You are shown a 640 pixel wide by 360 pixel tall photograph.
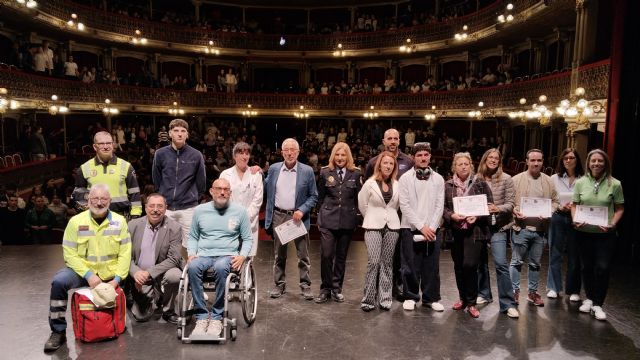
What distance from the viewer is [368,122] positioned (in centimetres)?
2617

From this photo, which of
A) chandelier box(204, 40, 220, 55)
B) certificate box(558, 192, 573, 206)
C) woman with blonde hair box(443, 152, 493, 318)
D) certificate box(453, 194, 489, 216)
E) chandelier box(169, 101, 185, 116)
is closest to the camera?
certificate box(453, 194, 489, 216)

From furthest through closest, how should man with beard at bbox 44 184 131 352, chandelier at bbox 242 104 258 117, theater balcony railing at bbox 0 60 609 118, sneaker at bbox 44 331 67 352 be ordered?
chandelier at bbox 242 104 258 117
theater balcony railing at bbox 0 60 609 118
man with beard at bbox 44 184 131 352
sneaker at bbox 44 331 67 352

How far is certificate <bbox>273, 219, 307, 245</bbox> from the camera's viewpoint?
17.3 feet

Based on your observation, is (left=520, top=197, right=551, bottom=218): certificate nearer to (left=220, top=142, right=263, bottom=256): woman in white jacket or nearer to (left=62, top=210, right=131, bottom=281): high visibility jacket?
(left=220, top=142, right=263, bottom=256): woman in white jacket

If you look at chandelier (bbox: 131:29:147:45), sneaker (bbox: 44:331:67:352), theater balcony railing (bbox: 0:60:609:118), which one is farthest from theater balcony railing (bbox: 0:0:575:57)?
sneaker (bbox: 44:331:67:352)

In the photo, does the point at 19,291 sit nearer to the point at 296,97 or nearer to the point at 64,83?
the point at 64,83

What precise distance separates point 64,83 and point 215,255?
663 inches

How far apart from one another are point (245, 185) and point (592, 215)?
391cm

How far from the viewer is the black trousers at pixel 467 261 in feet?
16.3

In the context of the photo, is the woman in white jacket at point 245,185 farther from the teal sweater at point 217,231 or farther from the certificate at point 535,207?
the certificate at point 535,207

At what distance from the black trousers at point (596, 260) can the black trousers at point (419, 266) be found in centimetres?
168

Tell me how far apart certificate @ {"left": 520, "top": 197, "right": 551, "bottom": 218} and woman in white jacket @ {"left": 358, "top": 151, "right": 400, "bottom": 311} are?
1.44m

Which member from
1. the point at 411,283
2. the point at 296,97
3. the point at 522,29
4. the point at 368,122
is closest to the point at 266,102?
the point at 296,97

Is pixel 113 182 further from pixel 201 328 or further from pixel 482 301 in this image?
pixel 482 301
